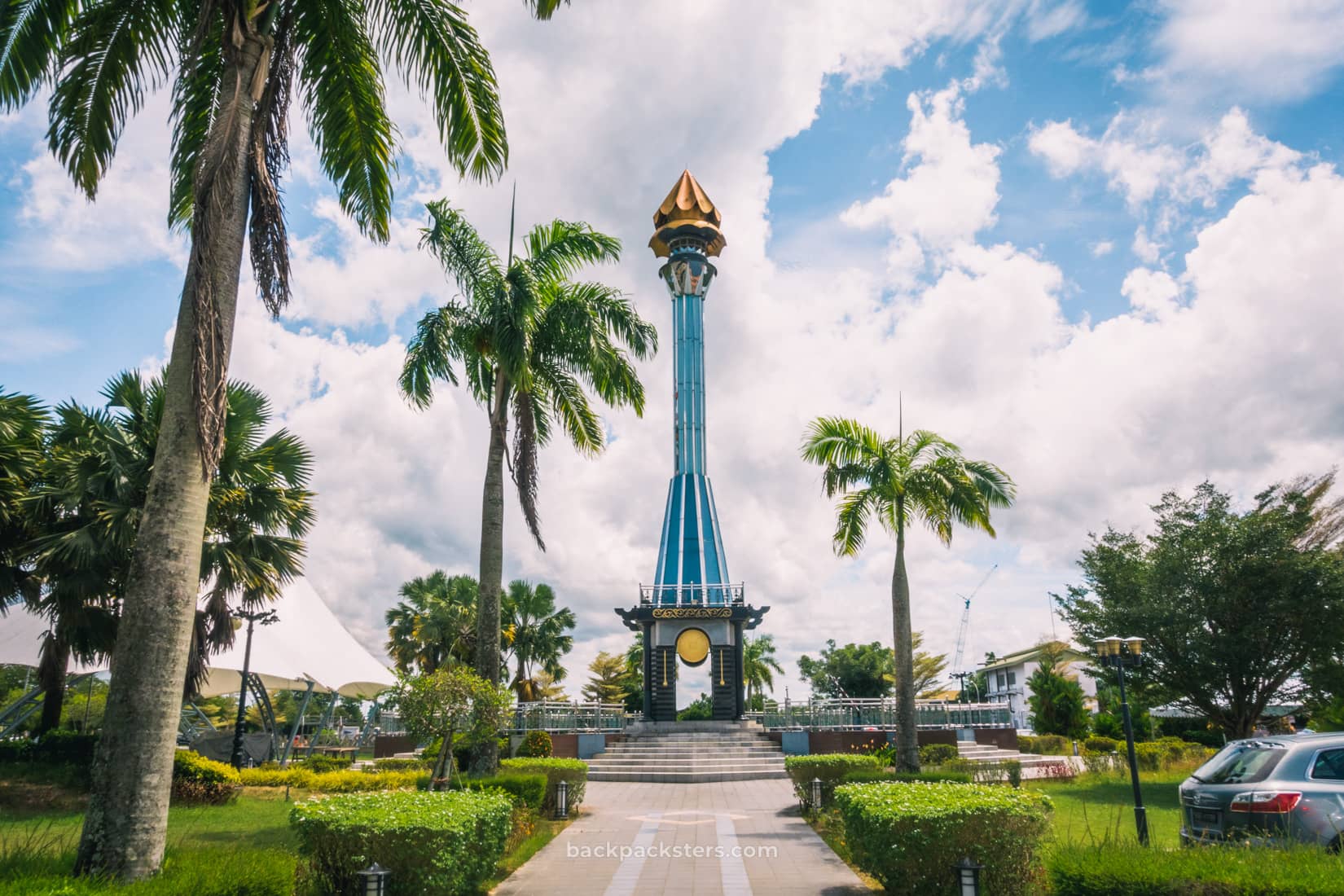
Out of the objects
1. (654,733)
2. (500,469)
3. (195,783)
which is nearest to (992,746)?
(654,733)

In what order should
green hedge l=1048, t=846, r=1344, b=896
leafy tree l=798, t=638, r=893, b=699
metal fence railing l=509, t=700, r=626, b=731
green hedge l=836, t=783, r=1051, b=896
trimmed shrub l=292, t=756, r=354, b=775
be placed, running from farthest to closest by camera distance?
leafy tree l=798, t=638, r=893, b=699 → metal fence railing l=509, t=700, r=626, b=731 → trimmed shrub l=292, t=756, r=354, b=775 → green hedge l=836, t=783, r=1051, b=896 → green hedge l=1048, t=846, r=1344, b=896

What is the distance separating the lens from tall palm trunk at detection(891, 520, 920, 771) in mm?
15508

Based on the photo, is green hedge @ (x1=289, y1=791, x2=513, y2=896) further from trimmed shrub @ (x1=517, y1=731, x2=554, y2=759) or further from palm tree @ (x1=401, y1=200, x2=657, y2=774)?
trimmed shrub @ (x1=517, y1=731, x2=554, y2=759)

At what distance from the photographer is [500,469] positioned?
15.0 m

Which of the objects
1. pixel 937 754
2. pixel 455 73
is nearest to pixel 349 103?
pixel 455 73

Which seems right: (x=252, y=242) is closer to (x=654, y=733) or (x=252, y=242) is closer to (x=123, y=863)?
(x=123, y=863)

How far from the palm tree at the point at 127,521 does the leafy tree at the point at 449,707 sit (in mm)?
6083

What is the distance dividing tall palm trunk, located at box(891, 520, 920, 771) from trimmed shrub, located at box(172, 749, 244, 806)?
13.0 m

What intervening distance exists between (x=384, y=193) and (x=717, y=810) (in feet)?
39.9

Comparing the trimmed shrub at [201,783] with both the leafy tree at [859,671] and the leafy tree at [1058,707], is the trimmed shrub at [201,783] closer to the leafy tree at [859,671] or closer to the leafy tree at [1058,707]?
the leafy tree at [1058,707]

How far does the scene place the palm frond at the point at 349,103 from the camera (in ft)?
30.9

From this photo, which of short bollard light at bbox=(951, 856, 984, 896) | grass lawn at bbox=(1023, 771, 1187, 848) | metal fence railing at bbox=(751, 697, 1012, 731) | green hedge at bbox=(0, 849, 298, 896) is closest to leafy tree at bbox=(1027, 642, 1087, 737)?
metal fence railing at bbox=(751, 697, 1012, 731)

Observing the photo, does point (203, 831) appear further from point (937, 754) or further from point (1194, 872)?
point (937, 754)

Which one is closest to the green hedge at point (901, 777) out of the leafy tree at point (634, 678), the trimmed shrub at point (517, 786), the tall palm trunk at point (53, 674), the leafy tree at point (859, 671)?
the trimmed shrub at point (517, 786)
